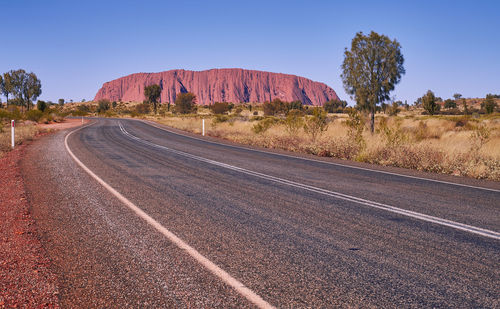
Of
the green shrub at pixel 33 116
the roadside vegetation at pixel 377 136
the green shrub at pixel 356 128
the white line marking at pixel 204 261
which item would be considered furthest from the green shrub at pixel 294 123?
the green shrub at pixel 33 116

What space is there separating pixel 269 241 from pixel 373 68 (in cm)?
2083

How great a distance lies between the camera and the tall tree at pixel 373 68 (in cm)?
2223

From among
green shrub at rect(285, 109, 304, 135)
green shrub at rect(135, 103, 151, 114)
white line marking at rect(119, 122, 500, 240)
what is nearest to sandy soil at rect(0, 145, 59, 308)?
white line marking at rect(119, 122, 500, 240)

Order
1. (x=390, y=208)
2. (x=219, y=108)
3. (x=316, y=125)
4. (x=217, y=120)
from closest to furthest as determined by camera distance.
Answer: (x=390, y=208)
(x=316, y=125)
(x=217, y=120)
(x=219, y=108)

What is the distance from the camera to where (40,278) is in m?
3.35

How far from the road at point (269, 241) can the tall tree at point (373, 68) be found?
1504cm

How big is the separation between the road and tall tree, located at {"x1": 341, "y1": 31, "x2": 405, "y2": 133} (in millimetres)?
15040

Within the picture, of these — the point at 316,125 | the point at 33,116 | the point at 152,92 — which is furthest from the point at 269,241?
the point at 152,92

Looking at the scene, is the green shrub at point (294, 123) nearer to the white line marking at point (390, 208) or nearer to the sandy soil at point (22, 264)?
the white line marking at point (390, 208)

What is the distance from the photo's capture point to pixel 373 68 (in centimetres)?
2264

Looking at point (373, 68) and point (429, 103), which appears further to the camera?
point (429, 103)

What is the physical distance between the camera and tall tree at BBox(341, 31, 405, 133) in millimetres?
22234

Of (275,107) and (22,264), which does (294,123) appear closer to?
(22,264)

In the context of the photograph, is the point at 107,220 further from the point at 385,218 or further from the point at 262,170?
the point at 262,170
